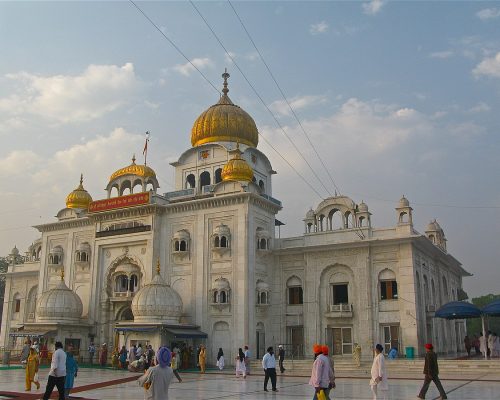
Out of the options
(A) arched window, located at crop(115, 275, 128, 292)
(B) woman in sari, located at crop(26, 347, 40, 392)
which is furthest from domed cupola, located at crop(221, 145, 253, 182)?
(B) woman in sari, located at crop(26, 347, 40, 392)

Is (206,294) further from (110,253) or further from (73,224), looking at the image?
(73,224)

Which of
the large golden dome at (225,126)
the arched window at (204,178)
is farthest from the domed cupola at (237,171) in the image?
the large golden dome at (225,126)

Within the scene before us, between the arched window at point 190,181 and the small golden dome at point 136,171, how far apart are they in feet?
7.38

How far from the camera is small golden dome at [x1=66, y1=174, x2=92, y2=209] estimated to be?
38250 millimetres

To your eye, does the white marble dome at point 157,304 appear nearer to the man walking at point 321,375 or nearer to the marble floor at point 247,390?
the marble floor at point 247,390

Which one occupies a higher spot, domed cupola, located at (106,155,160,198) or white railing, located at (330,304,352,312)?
domed cupola, located at (106,155,160,198)

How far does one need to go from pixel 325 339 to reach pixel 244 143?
547 inches

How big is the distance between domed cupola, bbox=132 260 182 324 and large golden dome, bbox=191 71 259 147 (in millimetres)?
11148

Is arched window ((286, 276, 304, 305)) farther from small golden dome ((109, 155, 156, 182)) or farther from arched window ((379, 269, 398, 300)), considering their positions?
small golden dome ((109, 155, 156, 182))

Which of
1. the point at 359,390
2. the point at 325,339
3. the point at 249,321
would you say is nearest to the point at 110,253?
the point at 249,321

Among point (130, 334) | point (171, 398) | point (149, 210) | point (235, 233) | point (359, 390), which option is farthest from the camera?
point (149, 210)

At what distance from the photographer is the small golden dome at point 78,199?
38.2m

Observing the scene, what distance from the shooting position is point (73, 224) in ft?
123

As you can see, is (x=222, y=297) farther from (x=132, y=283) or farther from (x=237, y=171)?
(x=237, y=171)
